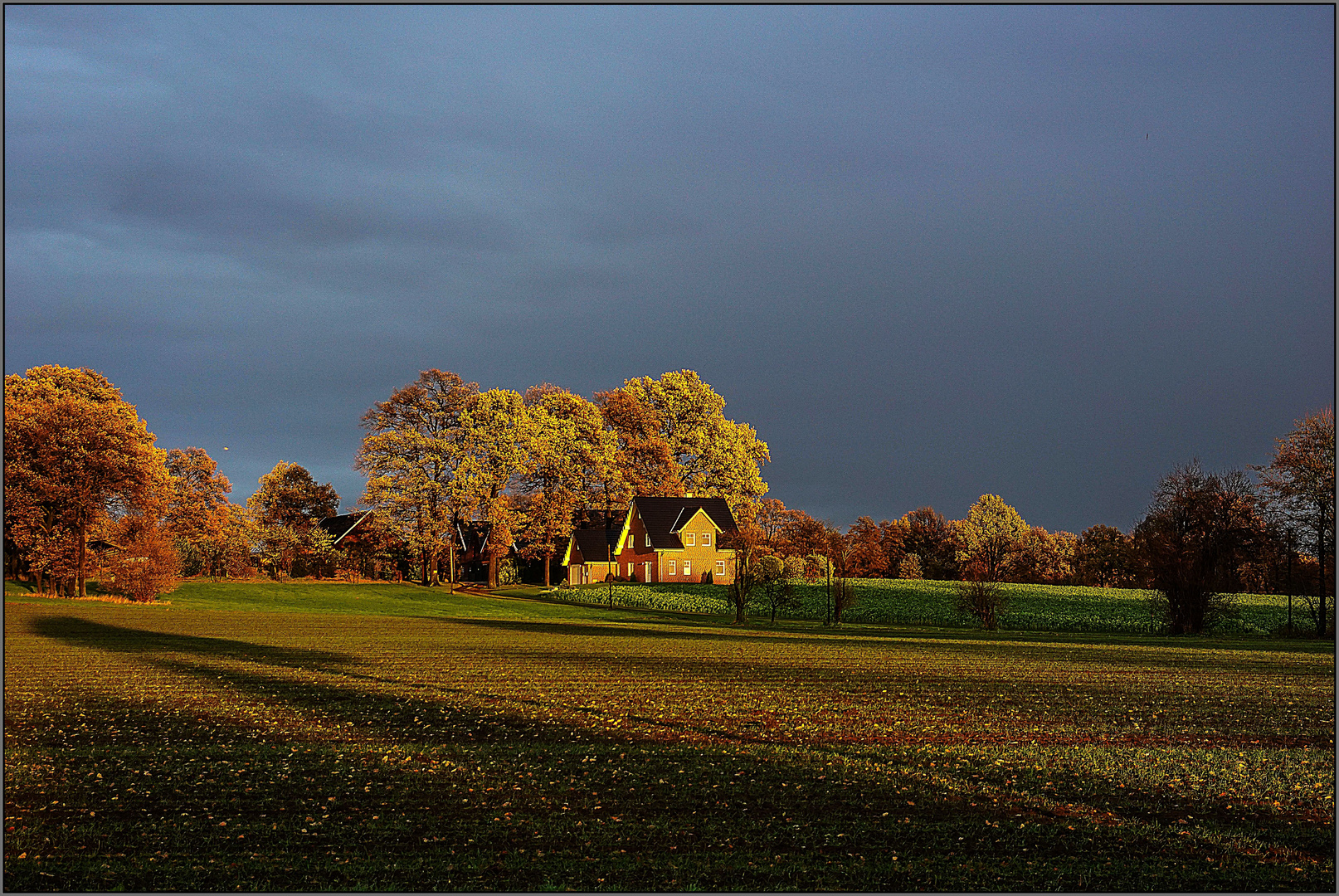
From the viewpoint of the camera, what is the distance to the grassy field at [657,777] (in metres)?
6.59

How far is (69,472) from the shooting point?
45.2 meters

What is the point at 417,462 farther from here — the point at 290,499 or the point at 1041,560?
the point at 1041,560

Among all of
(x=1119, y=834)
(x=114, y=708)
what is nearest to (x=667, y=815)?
(x=1119, y=834)

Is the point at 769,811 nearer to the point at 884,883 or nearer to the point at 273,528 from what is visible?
the point at 884,883

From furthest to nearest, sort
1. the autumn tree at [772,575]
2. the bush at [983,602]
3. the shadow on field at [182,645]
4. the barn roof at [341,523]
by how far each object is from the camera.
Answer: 1. the barn roof at [341,523]
2. the autumn tree at [772,575]
3. the bush at [983,602]
4. the shadow on field at [182,645]

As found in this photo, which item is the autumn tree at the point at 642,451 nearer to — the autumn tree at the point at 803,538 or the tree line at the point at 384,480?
the tree line at the point at 384,480

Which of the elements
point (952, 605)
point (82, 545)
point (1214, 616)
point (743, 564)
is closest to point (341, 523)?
point (82, 545)

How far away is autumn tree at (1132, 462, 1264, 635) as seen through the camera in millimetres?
36969

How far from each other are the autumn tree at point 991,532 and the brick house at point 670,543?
103 feet

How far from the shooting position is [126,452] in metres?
45.9

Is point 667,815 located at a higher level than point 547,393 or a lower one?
lower

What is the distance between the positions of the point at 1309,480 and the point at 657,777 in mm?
42076

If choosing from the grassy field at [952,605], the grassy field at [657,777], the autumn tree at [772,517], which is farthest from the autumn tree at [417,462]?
the grassy field at [657,777]

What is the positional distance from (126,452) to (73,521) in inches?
165
